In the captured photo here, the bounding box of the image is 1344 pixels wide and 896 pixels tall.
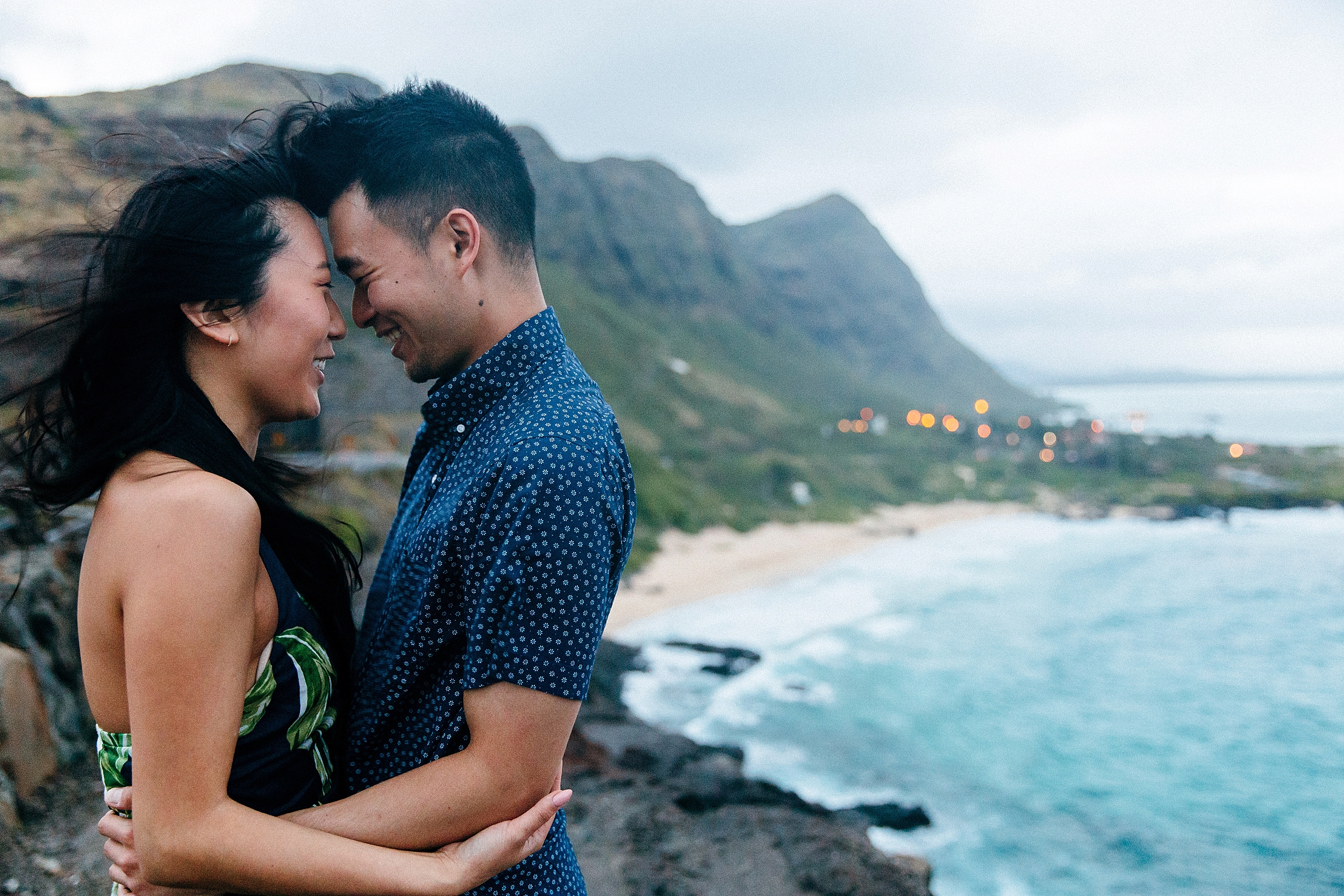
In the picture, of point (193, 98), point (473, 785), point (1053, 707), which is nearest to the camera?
point (473, 785)

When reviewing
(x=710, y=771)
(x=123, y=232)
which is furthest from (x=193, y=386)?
(x=710, y=771)

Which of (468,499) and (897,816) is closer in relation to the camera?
(468,499)

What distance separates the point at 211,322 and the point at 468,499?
2.12 ft

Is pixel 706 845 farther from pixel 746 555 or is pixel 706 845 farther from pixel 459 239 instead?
pixel 746 555

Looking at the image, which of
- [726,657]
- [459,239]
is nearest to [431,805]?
[459,239]

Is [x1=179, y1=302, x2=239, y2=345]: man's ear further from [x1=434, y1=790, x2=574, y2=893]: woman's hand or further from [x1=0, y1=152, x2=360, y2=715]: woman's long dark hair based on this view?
[x1=434, y1=790, x2=574, y2=893]: woman's hand

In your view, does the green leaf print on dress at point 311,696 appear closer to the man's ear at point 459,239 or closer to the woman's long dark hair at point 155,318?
the woman's long dark hair at point 155,318

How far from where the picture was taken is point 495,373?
72.9 inches

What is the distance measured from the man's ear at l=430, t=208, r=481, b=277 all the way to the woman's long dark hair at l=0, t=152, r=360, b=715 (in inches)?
12.9

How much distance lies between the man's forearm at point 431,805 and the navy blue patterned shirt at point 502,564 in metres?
0.12

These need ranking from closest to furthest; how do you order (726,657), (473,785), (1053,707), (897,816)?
(473,785) → (897,816) → (726,657) → (1053,707)

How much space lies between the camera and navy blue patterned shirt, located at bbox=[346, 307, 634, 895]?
149 centimetres

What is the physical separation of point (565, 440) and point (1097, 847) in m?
16.1

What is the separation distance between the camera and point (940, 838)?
12.8 m
